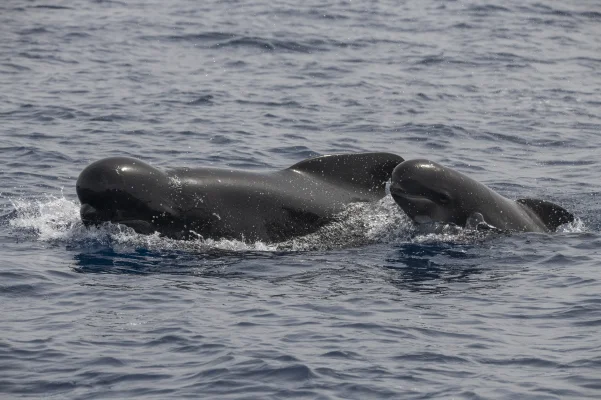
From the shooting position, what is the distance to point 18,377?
475 inches

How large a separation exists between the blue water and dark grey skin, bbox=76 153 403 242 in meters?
0.28

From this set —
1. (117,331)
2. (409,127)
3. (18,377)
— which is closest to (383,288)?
(117,331)

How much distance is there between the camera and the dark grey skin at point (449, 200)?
1742 centimetres

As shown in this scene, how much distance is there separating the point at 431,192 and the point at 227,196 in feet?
9.75

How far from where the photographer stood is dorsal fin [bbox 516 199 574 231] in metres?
18.9

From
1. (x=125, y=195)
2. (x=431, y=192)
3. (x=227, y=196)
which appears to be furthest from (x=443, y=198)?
Result: (x=125, y=195)

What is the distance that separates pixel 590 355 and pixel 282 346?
3308 mm

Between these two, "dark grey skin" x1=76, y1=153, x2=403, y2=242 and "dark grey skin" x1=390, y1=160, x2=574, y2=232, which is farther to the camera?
"dark grey skin" x1=390, y1=160, x2=574, y2=232

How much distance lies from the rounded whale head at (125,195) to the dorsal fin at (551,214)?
5898 mm

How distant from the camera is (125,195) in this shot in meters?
16.6

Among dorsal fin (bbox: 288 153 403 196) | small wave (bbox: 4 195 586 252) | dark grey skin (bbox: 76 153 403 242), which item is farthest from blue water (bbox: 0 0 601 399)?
dorsal fin (bbox: 288 153 403 196)

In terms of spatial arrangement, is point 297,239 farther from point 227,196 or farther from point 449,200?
point 449,200

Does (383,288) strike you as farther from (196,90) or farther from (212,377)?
(196,90)

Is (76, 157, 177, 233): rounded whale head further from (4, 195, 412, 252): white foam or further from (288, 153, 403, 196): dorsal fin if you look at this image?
(288, 153, 403, 196): dorsal fin
